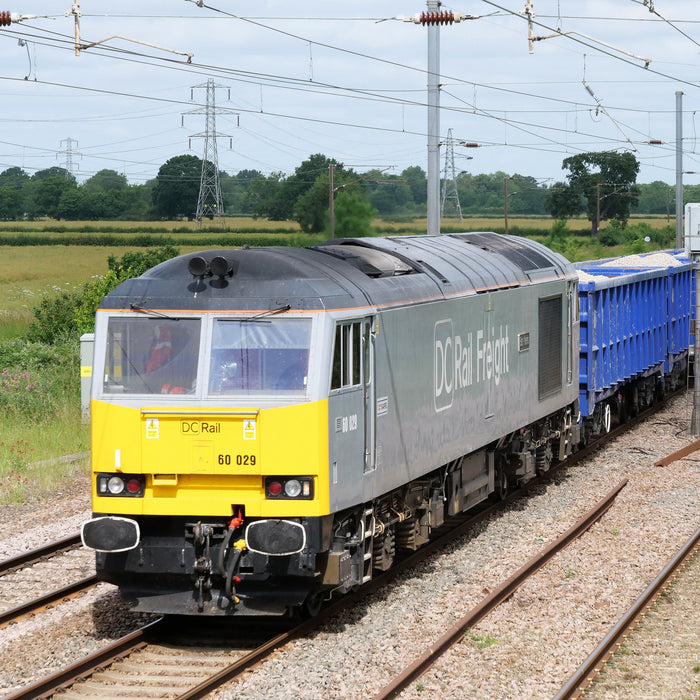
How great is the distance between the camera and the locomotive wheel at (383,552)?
1105cm

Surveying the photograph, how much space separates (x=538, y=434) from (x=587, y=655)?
7.16 m

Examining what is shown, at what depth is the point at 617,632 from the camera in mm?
10047

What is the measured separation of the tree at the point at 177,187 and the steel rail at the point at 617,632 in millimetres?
54336

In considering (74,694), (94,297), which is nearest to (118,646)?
(74,694)

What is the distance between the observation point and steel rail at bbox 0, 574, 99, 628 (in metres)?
10.5

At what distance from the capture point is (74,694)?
28.1 feet

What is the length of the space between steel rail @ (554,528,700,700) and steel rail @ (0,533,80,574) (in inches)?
243

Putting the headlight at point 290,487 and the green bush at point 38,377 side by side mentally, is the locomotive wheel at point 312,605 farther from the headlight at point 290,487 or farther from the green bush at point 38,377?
the green bush at point 38,377

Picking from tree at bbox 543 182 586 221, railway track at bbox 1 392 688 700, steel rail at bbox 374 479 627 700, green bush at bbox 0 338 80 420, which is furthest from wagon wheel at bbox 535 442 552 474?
tree at bbox 543 182 586 221

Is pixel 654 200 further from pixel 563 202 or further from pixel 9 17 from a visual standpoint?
pixel 9 17

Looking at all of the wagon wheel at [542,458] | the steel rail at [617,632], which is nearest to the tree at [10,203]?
the wagon wheel at [542,458]

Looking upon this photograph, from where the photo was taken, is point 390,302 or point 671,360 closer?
point 390,302

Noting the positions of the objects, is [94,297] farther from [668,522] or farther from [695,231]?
[668,522]

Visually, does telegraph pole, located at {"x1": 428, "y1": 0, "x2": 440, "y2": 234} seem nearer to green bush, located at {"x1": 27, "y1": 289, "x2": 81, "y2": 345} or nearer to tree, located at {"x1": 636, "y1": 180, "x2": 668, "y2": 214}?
green bush, located at {"x1": 27, "y1": 289, "x2": 81, "y2": 345}
